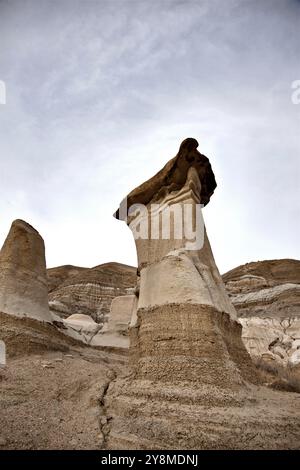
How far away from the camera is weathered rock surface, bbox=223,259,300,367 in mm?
13422

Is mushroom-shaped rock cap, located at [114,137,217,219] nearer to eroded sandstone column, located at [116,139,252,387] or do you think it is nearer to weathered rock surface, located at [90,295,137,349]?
eroded sandstone column, located at [116,139,252,387]

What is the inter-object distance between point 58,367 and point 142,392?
2.72 meters

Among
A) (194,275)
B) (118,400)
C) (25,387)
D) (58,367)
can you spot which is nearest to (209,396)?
(118,400)

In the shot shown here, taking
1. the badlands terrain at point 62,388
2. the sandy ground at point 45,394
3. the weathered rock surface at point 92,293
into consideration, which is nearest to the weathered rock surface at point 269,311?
the badlands terrain at point 62,388

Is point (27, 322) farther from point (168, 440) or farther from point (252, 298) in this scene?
point (252, 298)

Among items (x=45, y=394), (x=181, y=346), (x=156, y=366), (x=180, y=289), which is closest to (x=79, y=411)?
(x=45, y=394)

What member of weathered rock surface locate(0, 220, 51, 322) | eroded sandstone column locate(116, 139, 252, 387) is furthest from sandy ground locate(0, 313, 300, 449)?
weathered rock surface locate(0, 220, 51, 322)

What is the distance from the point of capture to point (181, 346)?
471 centimetres

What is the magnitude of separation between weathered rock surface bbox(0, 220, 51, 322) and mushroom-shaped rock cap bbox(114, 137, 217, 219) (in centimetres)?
349

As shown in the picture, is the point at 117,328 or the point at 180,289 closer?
the point at 180,289

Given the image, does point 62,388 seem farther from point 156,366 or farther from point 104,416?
point 156,366

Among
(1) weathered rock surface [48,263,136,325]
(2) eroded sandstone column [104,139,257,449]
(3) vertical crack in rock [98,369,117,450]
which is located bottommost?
(3) vertical crack in rock [98,369,117,450]

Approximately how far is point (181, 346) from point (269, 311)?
50.0 feet

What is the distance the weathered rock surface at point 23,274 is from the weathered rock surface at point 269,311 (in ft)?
Result: 26.5
